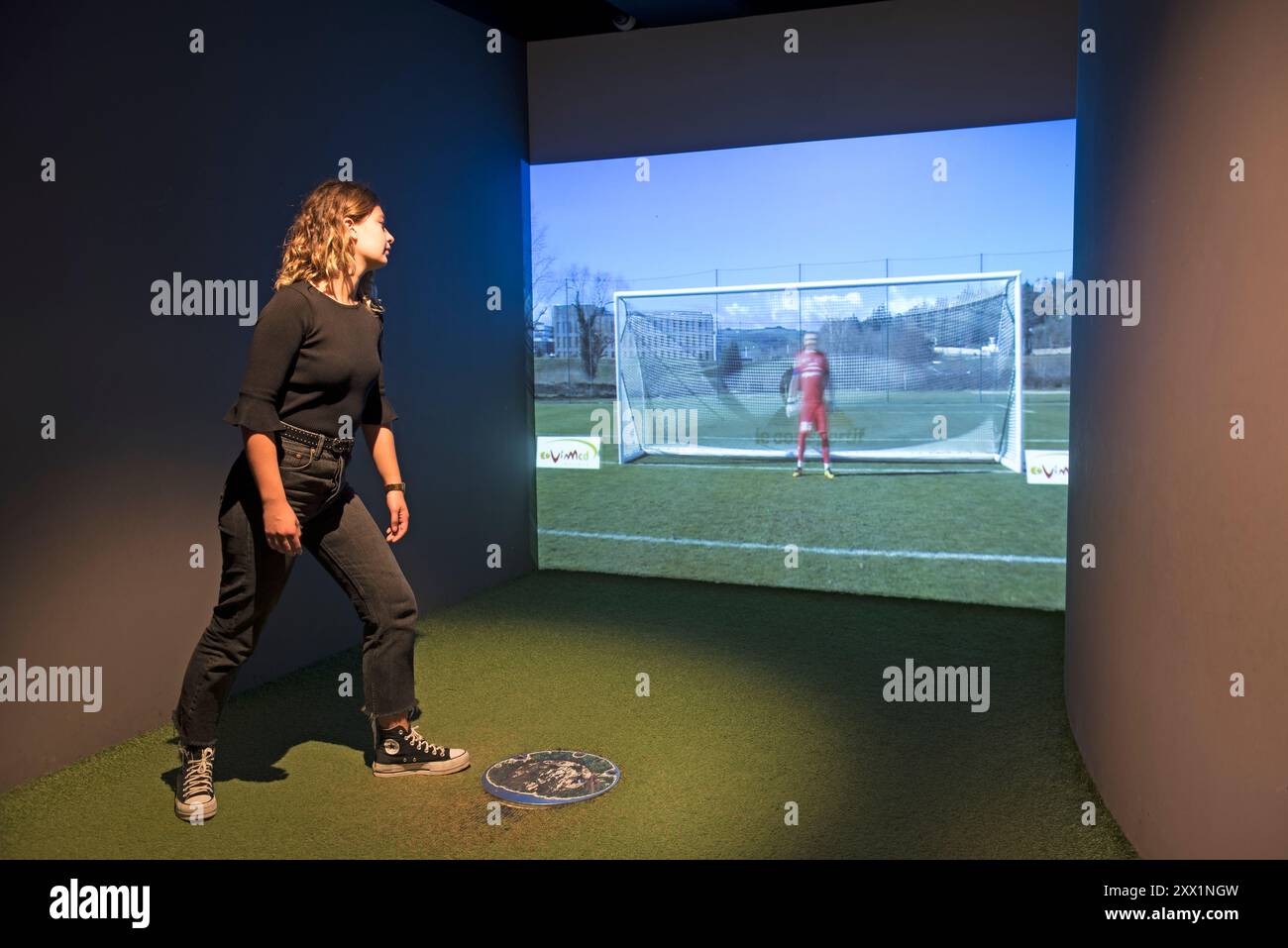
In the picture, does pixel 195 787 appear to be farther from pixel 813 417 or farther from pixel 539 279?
pixel 813 417

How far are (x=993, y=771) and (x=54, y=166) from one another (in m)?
3.61

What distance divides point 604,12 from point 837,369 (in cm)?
295

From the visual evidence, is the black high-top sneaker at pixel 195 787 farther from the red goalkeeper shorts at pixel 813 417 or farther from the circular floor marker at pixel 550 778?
the red goalkeeper shorts at pixel 813 417

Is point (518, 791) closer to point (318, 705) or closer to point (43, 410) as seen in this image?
point (318, 705)

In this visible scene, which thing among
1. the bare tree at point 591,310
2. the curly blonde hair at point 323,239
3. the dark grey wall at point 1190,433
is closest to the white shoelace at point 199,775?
the curly blonde hair at point 323,239

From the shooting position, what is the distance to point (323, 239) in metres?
2.88

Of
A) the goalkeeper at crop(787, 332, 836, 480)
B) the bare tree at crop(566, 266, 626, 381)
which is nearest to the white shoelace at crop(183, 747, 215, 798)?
the bare tree at crop(566, 266, 626, 381)

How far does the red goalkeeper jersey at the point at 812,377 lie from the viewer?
23.9ft

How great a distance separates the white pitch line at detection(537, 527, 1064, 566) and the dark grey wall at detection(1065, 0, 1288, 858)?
9.57 ft

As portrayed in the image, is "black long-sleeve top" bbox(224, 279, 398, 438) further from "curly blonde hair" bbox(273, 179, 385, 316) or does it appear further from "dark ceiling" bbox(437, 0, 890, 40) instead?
"dark ceiling" bbox(437, 0, 890, 40)

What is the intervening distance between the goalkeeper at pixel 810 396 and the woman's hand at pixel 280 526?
504cm

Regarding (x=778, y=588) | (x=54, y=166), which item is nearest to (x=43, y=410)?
(x=54, y=166)
